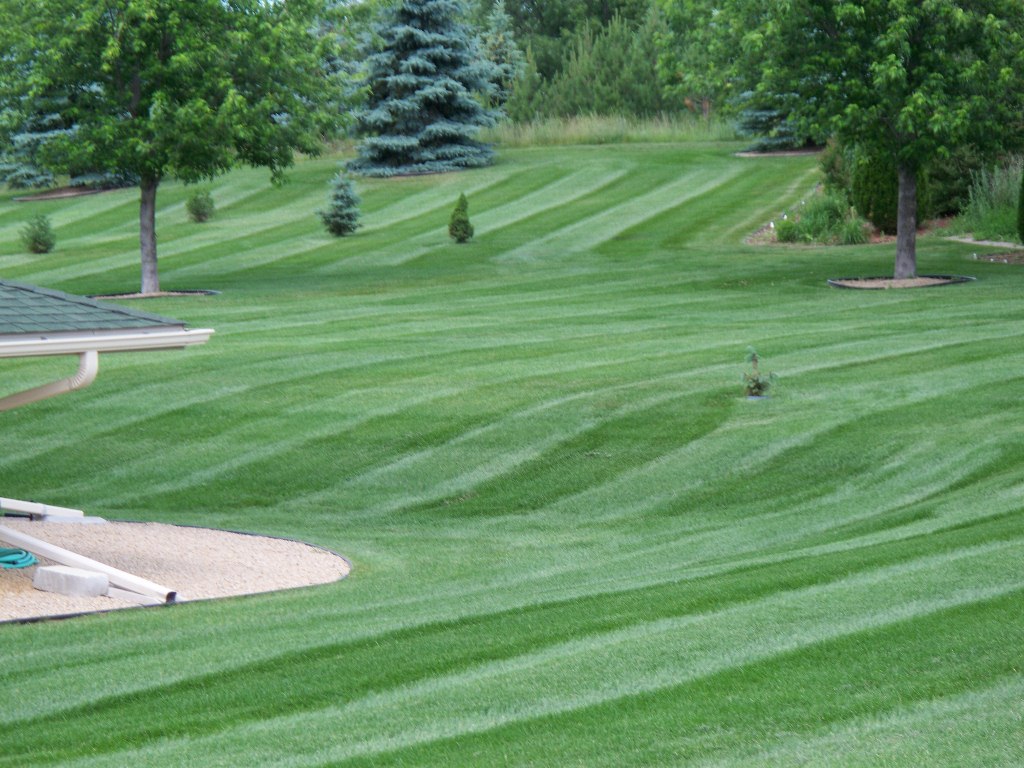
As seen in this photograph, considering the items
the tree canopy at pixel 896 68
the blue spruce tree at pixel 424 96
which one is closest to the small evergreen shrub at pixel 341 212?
the blue spruce tree at pixel 424 96

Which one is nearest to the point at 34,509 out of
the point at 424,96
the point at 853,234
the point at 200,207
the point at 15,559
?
the point at 15,559

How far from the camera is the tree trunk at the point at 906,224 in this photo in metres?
24.0

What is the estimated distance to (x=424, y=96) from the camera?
43750 mm

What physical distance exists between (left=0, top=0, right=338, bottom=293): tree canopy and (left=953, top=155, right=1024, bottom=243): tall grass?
14.2 m

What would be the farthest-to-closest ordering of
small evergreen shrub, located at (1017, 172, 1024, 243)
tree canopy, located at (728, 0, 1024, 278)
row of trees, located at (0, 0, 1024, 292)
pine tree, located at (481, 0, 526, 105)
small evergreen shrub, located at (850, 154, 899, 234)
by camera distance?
pine tree, located at (481, 0, 526, 105)
small evergreen shrub, located at (850, 154, 899, 234)
small evergreen shrub, located at (1017, 172, 1024, 243)
row of trees, located at (0, 0, 1024, 292)
tree canopy, located at (728, 0, 1024, 278)

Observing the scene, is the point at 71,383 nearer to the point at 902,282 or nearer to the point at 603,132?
the point at 902,282

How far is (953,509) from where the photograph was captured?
1002cm

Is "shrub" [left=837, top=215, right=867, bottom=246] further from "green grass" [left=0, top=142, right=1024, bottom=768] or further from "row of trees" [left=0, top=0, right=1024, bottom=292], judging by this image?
"row of trees" [left=0, top=0, right=1024, bottom=292]

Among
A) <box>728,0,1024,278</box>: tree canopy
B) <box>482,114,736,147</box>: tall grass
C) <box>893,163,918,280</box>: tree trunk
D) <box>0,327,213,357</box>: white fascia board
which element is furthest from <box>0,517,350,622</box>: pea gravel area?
<box>482,114,736,147</box>: tall grass

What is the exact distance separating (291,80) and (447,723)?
910 inches

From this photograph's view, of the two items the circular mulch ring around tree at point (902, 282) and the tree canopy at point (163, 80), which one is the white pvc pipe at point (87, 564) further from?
the circular mulch ring around tree at point (902, 282)

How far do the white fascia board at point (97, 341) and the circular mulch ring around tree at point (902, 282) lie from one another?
53.6ft

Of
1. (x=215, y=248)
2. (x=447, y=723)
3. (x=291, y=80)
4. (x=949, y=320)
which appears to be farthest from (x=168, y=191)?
(x=447, y=723)

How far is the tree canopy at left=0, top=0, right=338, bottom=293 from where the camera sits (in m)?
25.4
